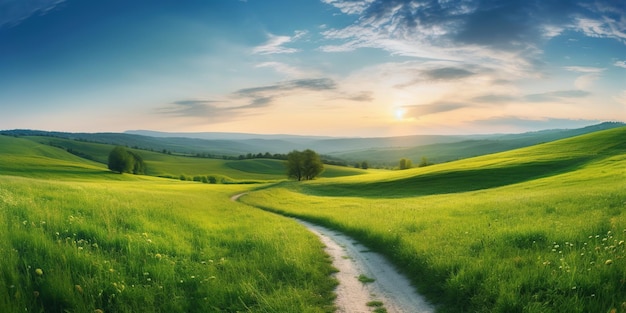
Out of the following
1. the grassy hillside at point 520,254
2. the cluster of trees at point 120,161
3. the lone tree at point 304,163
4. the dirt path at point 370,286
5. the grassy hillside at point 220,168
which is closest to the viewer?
the grassy hillside at point 520,254

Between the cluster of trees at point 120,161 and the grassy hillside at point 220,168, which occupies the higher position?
the cluster of trees at point 120,161

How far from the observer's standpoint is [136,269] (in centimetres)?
863

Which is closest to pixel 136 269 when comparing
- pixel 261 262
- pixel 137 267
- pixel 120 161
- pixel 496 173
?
pixel 137 267

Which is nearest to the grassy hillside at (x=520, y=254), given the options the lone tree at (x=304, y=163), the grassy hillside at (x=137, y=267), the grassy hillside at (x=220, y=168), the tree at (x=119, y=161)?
the grassy hillside at (x=137, y=267)

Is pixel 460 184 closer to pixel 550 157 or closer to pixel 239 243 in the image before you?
pixel 550 157

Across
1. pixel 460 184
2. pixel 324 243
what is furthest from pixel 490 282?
pixel 460 184

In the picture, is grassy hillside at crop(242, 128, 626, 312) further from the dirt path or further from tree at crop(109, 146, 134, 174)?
tree at crop(109, 146, 134, 174)

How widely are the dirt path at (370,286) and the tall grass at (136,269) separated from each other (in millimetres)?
533

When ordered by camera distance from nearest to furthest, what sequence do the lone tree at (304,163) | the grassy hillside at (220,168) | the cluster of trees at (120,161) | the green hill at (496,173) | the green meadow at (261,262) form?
1. the green meadow at (261,262)
2. the green hill at (496,173)
3. the lone tree at (304,163)
4. the cluster of trees at (120,161)
5. the grassy hillside at (220,168)

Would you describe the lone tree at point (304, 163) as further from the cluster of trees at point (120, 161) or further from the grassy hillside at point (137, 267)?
the grassy hillside at point (137, 267)

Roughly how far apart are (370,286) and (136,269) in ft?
20.2

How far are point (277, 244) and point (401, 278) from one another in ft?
15.0

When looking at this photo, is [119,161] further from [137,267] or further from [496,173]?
[137,267]

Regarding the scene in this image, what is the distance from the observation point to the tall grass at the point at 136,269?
23.3 ft
